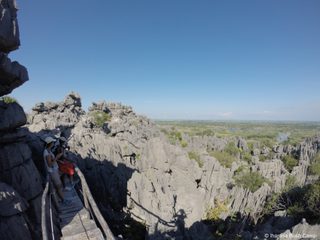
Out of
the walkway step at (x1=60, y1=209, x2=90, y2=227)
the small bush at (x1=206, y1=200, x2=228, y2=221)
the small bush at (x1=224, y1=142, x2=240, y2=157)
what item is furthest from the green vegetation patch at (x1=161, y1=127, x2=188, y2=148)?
the walkway step at (x1=60, y1=209, x2=90, y2=227)

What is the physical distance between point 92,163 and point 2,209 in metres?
11.5

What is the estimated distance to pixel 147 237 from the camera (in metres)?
12.6

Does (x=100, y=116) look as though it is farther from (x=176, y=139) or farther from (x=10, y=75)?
(x=10, y=75)

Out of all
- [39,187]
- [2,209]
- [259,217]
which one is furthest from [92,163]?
[259,217]

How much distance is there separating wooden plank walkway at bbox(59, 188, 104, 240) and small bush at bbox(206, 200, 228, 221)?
1279 cm

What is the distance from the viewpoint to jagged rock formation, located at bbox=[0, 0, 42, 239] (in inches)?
215

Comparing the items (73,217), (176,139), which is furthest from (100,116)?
(73,217)

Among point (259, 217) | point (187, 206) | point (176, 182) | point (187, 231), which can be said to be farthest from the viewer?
point (259, 217)

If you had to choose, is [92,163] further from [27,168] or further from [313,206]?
[313,206]

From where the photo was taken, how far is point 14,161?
652cm

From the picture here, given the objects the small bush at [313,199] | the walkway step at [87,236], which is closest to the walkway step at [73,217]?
the walkway step at [87,236]

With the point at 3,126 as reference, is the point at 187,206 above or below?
below

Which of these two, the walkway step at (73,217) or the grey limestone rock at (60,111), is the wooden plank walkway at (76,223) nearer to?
the walkway step at (73,217)

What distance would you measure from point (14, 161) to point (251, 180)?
28651 mm
